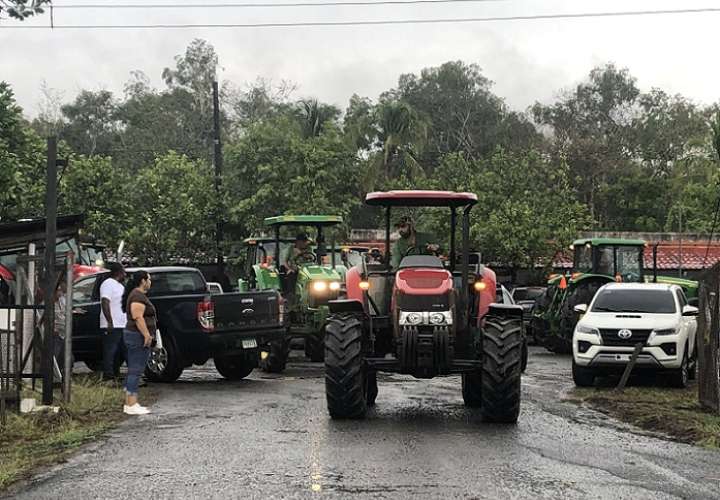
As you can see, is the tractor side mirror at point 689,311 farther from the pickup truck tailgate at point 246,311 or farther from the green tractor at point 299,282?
the pickup truck tailgate at point 246,311

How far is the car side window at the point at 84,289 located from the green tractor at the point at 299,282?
10.5 feet

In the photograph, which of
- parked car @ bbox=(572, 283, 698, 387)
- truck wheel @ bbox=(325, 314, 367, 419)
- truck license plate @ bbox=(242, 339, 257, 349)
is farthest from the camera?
truck license plate @ bbox=(242, 339, 257, 349)

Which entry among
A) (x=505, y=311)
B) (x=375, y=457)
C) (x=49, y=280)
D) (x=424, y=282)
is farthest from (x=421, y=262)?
(x=49, y=280)

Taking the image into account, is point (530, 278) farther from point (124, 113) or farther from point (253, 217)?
Result: point (124, 113)

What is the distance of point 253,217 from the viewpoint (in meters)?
39.0

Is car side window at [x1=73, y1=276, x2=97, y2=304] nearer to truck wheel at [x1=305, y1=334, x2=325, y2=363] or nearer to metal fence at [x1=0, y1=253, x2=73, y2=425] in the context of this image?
metal fence at [x1=0, y1=253, x2=73, y2=425]

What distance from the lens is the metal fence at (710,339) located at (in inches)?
521

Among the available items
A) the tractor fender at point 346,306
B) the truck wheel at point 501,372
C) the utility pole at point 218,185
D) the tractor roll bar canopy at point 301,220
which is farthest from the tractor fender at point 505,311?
the utility pole at point 218,185

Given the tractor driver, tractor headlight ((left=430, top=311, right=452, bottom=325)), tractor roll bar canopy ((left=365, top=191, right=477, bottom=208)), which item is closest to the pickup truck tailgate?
the tractor driver

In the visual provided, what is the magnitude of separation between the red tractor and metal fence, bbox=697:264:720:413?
2.52m

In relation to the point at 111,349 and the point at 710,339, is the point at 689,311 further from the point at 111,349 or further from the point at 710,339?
the point at 111,349

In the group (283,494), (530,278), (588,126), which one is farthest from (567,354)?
(588,126)

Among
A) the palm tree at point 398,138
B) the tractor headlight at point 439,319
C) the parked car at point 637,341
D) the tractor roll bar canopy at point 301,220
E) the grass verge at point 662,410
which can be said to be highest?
the palm tree at point 398,138

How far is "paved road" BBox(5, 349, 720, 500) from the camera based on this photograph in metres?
8.50
